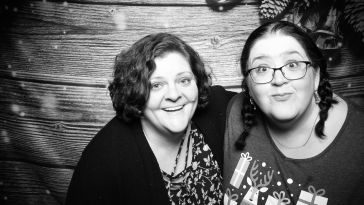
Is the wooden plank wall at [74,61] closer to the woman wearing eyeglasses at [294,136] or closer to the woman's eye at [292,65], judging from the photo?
the woman wearing eyeglasses at [294,136]

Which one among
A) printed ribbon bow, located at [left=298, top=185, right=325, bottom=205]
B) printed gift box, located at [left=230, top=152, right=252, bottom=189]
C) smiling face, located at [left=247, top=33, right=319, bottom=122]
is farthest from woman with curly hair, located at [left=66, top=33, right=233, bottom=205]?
printed ribbon bow, located at [left=298, top=185, right=325, bottom=205]

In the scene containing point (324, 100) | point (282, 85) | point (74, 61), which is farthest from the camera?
point (74, 61)

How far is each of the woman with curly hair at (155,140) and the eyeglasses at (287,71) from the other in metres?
0.34

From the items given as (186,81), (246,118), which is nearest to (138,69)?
(186,81)

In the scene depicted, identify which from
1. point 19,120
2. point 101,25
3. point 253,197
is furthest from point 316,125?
point 19,120

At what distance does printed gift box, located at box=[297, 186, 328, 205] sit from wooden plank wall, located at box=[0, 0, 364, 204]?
0.88 metres

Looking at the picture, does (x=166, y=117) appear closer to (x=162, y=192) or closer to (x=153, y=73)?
(x=153, y=73)

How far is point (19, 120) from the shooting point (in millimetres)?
1973

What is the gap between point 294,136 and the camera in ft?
4.60

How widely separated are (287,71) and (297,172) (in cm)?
43

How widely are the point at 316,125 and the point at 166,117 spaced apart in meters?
0.67

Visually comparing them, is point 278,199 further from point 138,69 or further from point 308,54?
point 138,69

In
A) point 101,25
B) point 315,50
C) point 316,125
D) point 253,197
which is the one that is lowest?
point 253,197

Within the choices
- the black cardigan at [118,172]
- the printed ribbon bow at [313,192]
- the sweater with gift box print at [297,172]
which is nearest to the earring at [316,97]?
the sweater with gift box print at [297,172]
